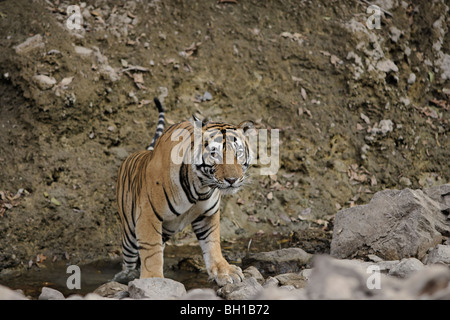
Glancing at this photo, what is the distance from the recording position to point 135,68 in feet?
26.6

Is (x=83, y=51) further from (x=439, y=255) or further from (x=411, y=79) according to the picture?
(x=439, y=255)

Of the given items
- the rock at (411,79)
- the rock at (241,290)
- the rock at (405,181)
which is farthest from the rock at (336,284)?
the rock at (411,79)

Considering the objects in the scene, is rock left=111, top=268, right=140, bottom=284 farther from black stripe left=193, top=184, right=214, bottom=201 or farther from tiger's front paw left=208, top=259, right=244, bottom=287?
black stripe left=193, top=184, right=214, bottom=201

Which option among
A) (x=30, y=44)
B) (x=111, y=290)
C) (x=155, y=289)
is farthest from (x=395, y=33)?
(x=155, y=289)

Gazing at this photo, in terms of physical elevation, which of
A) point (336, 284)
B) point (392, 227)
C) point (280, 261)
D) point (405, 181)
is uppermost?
point (336, 284)

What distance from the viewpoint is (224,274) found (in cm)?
495

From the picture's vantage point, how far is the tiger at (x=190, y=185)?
15.1ft

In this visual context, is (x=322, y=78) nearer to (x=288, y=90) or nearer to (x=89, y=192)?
(x=288, y=90)

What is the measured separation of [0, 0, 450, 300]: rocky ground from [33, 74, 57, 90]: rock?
0.04 metres

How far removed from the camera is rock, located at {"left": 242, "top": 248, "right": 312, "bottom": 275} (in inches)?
226

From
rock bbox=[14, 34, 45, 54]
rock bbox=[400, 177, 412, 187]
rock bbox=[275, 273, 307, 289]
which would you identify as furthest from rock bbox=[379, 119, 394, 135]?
rock bbox=[14, 34, 45, 54]

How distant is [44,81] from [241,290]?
458cm
